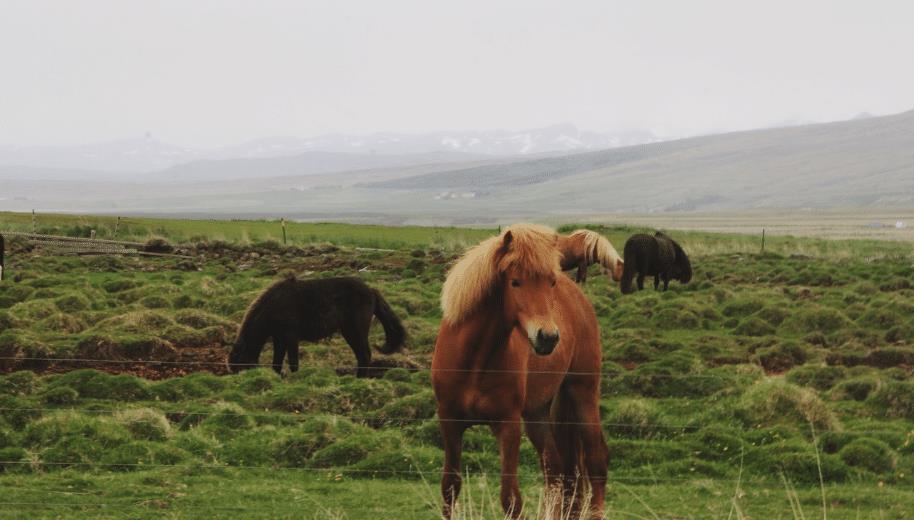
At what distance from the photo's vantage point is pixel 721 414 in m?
12.6

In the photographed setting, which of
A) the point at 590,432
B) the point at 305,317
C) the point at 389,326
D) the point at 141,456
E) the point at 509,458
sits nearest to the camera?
the point at 509,458

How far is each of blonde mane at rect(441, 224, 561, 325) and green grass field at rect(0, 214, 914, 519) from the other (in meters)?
1.29

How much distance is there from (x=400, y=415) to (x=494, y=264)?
610 cm

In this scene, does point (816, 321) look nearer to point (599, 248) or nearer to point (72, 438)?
point (599, 248)

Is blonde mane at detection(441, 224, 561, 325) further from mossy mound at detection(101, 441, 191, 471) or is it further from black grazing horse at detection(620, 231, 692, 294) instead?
black grazing horse at detection(620, 231, 692, 294)

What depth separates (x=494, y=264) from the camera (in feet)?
22.0

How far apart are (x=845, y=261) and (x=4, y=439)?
28196 millimetres

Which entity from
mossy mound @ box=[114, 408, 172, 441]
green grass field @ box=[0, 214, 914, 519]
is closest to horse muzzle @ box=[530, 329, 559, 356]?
green grass field @ box=[0, 214, 914, 519]

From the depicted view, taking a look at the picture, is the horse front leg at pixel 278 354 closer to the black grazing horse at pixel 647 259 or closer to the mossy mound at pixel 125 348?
the mossy mound at pixel 125 348

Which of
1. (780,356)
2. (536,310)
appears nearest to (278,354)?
(780,356)

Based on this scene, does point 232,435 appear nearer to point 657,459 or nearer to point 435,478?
point 435,478

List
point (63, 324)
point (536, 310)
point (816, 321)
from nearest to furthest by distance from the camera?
point (536, 310)
point (63, 324)
point (816, 321)

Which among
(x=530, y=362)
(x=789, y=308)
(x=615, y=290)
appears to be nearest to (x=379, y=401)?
(x=530, y=362)

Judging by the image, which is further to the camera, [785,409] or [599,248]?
[785,409]
